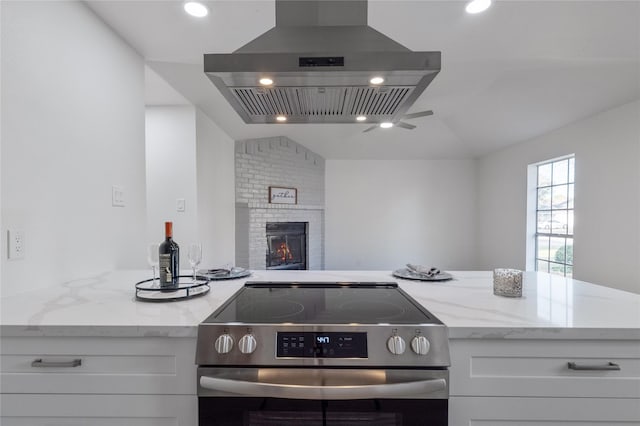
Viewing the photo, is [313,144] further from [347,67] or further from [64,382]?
[64,382]

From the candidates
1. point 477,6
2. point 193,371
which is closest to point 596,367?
point 193,371

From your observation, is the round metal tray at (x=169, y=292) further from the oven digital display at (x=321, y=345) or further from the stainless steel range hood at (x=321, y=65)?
the stainless steel range hood at (x=321, y=65)

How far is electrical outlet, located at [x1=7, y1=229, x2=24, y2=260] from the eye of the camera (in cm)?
117

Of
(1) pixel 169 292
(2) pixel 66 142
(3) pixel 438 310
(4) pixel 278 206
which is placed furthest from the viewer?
(4) pixel 278 206

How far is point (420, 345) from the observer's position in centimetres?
84

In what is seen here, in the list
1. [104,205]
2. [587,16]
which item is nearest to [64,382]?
[104,205]

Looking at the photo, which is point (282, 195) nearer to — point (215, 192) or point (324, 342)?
point (215, 192)

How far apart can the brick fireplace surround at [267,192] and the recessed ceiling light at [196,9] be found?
2.44 metres

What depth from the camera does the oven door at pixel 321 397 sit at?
813mm

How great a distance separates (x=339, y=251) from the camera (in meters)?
5.43

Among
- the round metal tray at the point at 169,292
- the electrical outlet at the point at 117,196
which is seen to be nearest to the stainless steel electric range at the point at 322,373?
the round metal tray at the point at 169,292

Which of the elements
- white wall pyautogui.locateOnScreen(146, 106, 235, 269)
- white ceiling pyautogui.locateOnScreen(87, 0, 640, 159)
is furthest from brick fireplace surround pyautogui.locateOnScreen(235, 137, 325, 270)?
white wall pyautogui.locateOnScreen(146, 106, 235, 269)

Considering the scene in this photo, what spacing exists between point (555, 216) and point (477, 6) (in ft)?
10.2

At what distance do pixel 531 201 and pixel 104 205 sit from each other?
4.77 metres
